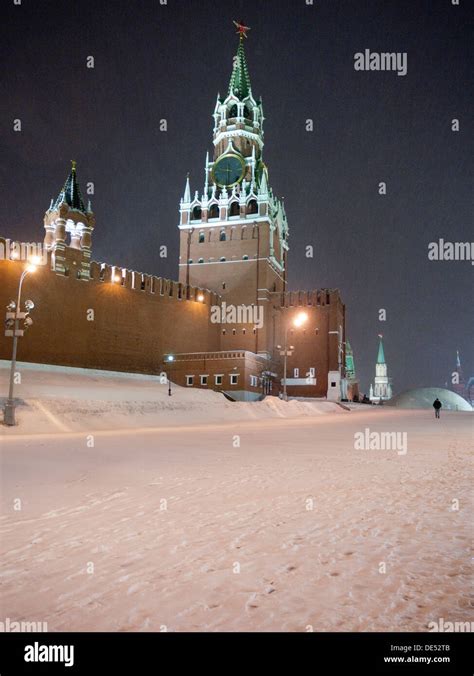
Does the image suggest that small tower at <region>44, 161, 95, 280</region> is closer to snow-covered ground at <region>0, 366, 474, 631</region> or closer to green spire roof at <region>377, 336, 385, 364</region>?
snow-covered ground at <region>0, 366, 474, 631</region>

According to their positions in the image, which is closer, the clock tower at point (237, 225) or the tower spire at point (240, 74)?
the clock tower at point (237, 225)

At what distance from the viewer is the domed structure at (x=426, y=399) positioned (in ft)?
235

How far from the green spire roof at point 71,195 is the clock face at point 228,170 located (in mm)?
21195

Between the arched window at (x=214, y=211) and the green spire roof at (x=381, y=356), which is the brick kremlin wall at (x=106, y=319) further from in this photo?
the green spire roof at (x=381, y=356)

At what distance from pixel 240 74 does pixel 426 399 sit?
5102 cm

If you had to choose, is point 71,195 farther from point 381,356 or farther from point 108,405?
point 381,356

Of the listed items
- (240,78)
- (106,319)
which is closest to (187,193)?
(240,78)

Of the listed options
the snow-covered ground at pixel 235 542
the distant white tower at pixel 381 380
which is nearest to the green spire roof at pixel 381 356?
the distant white tower at pixel 381 380

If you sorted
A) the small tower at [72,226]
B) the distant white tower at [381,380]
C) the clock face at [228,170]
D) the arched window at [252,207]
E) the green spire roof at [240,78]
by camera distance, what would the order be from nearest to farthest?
1. the small tower at [72,226]
2. the arched window at [252,207]
3. the clock face at [228,170]
4. the green spire roof at [240,78]
5. the distant white tower at [381,380]

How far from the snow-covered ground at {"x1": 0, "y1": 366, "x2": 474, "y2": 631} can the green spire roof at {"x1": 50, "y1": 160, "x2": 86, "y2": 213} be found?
39.2 m

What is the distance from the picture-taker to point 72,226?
4472 centimetres

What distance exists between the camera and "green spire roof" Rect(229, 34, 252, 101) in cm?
6544

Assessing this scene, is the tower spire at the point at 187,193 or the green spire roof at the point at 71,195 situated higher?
the tower spire at the point at 187,193

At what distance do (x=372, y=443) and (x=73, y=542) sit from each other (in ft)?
33.7
